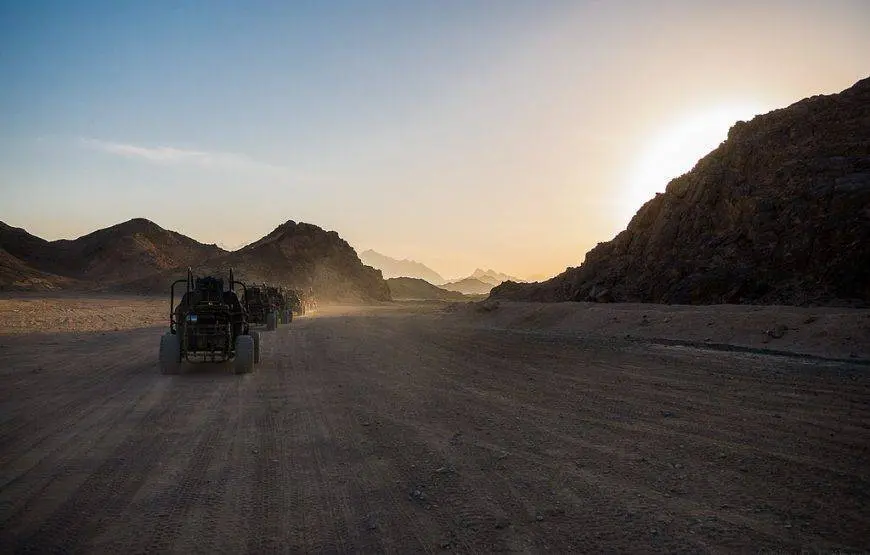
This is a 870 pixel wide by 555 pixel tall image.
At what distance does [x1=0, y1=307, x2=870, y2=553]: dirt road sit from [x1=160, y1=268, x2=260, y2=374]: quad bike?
612mm

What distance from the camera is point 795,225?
2986 cm

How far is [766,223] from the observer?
103 feet

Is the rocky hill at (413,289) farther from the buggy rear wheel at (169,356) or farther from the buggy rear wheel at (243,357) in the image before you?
the buggy rear wheel at (169,356)

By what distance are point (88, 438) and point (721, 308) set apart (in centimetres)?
2450

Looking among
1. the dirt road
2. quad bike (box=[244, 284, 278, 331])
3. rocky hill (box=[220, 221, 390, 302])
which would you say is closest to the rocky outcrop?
rocky hill (box=[220, 221, 390, 302])

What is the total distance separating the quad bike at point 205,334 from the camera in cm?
1309

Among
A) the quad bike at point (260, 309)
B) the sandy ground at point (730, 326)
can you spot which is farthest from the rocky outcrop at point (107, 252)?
the sandy ground at point (730, 326)

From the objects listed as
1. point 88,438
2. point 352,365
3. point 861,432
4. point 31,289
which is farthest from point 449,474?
point 31,289

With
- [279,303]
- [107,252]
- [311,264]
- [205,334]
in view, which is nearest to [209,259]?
[107,252]

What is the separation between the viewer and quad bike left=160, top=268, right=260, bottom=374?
13.1 m

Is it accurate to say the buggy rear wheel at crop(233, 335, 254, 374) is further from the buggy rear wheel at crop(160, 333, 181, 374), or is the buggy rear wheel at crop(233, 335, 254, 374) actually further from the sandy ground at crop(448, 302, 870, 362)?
the sandy ground at crop(448, 302, 870, 362)

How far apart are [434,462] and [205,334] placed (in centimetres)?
933

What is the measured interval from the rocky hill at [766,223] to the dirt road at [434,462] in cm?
1796

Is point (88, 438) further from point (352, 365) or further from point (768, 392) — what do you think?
point (768, 392)
